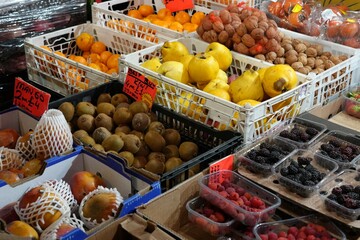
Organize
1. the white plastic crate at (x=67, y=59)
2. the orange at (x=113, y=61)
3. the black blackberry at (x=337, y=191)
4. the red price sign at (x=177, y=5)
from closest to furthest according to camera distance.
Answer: the black blackberry at (x=337, y=191)
the white plastic crate at (x=67, y=59)
the orange at (x=113, y=61)
the red price sign at (x=177, y=5)

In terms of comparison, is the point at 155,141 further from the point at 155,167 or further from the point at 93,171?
the point at 93,171

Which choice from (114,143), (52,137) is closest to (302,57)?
(114,143)

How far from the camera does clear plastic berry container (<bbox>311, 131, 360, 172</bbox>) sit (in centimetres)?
181

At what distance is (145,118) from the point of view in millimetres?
1984

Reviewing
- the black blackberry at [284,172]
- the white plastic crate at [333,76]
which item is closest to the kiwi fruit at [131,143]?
the black blackberry at [284,172]

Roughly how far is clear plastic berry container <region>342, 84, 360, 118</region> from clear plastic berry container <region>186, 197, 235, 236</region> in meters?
0.95

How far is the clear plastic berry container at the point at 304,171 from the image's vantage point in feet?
5.48

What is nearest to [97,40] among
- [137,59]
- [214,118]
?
[137,59]

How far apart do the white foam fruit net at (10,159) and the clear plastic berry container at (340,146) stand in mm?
1118

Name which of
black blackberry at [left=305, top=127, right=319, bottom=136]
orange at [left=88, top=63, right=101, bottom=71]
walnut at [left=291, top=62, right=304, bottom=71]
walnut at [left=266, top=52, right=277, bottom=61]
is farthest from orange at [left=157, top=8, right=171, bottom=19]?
black blackberry at [left=305, top=127, right=319, bottom=136]

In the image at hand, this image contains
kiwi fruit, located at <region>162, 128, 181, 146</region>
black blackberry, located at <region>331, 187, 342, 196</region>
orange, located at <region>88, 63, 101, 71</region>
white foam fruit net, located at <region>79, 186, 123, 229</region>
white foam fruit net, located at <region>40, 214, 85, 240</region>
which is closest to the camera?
white foam fruit net, located at <region>40, 214, 85, 240</region>

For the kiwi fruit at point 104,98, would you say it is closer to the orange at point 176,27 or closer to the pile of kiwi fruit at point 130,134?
the pile of kiwi fruit at point 130,134

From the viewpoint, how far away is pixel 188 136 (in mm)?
2037

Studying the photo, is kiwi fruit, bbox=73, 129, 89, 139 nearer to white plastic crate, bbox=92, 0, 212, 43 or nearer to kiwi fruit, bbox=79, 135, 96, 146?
kiwi fruit, bbox=79, 135, 96, 146
